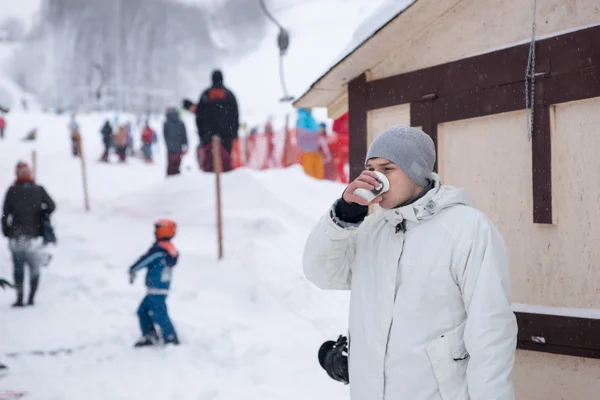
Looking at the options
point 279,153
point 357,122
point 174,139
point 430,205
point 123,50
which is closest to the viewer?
point 430,205

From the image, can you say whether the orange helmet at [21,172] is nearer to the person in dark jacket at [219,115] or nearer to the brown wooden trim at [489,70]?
the person in dark jacket at [219,115]

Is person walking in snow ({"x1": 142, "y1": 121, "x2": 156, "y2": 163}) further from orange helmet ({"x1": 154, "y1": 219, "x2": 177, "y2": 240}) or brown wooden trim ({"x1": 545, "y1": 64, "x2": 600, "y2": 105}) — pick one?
brown wooden trim ({"x1": 545, "y1": 64, "x2": 600, "y2": 105})

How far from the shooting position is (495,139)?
349 centimetres

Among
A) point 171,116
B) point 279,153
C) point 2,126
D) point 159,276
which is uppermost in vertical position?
point 2,126

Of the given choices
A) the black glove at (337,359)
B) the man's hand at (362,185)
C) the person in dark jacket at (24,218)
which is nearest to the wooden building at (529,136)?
the black glove at (337,359)

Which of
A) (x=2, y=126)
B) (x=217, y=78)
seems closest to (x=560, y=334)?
(x=217, y=78)

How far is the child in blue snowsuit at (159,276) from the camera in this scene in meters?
6.19

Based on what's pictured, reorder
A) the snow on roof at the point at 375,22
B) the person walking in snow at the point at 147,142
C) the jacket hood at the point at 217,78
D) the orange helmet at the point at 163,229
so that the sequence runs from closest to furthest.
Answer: the snow on roof at the point at 375,22, the orange helmet at the point at 163,229, the jacket hood at the point at 217,78, the person walking in snow at the point at 147,142

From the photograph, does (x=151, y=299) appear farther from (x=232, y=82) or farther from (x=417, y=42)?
(x=232, y=82)

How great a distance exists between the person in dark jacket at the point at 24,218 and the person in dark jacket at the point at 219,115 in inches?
203

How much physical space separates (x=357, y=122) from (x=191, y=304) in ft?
15.5

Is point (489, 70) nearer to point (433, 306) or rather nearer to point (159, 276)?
point (433, 306)

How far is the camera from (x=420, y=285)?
1.98 metres

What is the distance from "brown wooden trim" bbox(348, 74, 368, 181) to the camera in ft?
14.0
